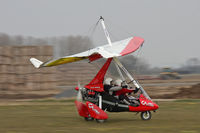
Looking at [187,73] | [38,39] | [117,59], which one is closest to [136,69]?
[117,59]

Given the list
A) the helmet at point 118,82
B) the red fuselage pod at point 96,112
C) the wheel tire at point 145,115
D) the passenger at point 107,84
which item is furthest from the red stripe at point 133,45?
the wheel tire at point 145,115

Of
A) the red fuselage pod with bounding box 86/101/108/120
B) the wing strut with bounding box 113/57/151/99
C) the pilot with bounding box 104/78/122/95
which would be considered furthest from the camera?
the pilot with bounding box 104/78/122/95

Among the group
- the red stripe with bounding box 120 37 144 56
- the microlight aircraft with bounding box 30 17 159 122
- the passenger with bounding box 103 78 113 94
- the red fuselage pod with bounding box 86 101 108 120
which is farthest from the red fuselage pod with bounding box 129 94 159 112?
the red stripe with bounding box 120 37 144 56

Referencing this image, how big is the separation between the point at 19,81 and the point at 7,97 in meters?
2.04

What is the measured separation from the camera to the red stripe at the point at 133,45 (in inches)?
433

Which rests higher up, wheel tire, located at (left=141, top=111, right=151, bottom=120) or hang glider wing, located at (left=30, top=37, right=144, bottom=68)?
hang glider wing, located at (left=30, top=37, right=144, bottom=68)

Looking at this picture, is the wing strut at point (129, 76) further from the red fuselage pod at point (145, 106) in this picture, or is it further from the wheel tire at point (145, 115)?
the wheel tire at point (145, 115)

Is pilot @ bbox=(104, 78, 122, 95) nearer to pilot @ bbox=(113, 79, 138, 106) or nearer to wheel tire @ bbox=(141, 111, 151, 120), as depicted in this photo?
pilot @ bbox=(113, 79, 138, 106)

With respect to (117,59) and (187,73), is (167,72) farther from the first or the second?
(117,59)

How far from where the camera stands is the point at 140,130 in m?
10.1

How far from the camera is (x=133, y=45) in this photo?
1178 centimetres

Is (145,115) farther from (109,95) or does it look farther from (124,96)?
(109,95)

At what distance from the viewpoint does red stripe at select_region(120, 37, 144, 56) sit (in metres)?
11.0

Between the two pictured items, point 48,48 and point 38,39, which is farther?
point 38,39
